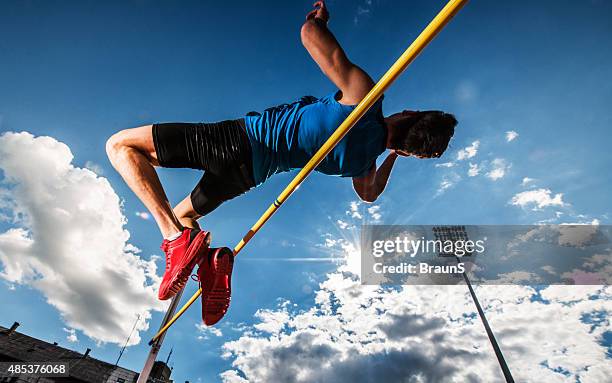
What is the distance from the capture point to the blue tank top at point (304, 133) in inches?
72.2

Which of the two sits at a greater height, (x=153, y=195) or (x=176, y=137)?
(x=176, y=137)

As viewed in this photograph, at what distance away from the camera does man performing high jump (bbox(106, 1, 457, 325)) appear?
1.67 m

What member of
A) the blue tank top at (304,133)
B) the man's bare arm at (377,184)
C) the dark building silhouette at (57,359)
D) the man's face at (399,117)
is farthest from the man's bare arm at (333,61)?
the dark building silhouette at (57,359)

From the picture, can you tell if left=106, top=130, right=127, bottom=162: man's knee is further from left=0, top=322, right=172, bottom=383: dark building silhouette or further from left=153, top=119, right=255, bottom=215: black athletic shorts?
left=0, top=322, right=172, bottom=383: dark building silhouette

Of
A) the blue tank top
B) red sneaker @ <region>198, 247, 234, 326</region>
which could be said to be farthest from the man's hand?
red sneaker @ <region>198, 247, 234, 326</region>

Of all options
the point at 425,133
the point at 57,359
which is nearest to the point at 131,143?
the point at 425,133

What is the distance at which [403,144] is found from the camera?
2.13 metres

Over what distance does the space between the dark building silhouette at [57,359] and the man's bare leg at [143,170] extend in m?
30.2

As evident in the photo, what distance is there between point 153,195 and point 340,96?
124 centimetres

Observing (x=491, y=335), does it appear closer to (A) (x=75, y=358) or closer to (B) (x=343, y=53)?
(B) (x=343, y=53)

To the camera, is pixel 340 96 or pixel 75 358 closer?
pixel 340 96

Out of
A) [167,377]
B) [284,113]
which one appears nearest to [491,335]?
[284,113]

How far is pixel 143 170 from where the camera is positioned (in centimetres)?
178

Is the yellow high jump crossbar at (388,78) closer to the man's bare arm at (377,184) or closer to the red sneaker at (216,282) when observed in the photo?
the red sneaker at (216,282)
